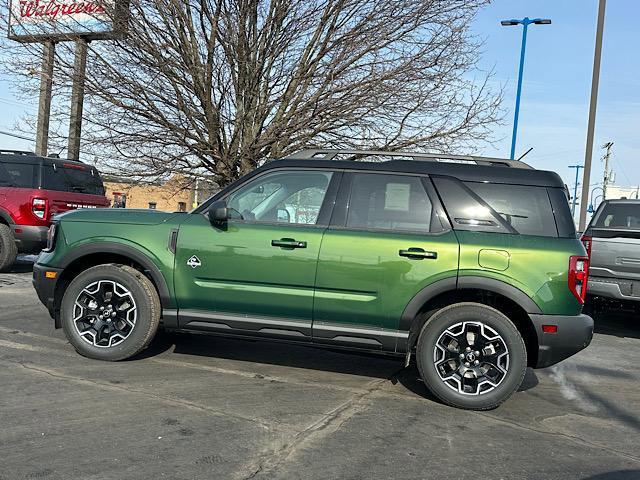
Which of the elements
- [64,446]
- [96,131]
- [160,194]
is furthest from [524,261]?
[160,194]

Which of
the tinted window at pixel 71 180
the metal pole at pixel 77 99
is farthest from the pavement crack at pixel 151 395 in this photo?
the metal pole at pixel 77 99

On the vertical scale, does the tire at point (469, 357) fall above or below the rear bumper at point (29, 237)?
below

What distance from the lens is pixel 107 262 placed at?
5117 mm

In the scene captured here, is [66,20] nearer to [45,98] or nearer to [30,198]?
[45,98]

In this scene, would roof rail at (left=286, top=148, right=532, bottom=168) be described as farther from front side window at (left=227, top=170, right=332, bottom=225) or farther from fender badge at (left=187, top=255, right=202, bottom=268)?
fender badge at (left=187, top=255, right=202, bottom=268)

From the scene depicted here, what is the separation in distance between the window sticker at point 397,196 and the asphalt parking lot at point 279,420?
157cm

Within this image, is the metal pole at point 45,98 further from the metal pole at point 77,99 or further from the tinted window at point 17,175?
the tinted window at point 17,175

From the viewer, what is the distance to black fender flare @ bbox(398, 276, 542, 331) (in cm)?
430

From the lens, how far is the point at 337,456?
3406mm

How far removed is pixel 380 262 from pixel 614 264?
4.37 metres

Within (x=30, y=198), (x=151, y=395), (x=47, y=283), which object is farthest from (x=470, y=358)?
(x=30, y=198)

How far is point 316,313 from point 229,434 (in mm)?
1266

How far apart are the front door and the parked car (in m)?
4.47

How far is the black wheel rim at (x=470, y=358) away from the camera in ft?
14.4
